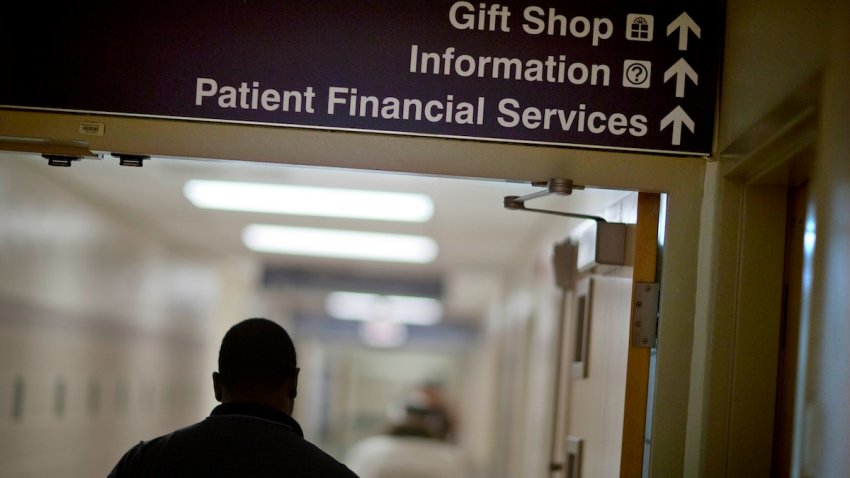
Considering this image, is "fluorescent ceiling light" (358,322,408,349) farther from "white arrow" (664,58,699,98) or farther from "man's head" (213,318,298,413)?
"man's head" (213,318,298,413)

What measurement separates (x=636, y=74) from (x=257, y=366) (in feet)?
4.09

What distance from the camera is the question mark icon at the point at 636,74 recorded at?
267cm

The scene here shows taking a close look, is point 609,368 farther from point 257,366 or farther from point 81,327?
point 81,327

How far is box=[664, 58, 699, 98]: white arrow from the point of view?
268 centimetres

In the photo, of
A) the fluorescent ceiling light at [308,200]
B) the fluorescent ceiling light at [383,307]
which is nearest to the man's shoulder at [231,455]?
the fluorescent ceiling light at [308,200]

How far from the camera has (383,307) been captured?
615 inches

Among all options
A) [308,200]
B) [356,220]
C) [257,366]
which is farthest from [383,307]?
[257,366]

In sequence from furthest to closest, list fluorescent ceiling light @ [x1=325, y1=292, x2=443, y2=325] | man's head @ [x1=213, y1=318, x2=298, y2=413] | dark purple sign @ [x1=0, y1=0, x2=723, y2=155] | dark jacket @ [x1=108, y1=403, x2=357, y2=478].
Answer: fluorescent ceiling light @ [x1=325, y1=292, x2=443, y2=325] → dark purple sign @ [x1=0, y1=0, x2=723, y2=155] → man's head @ [x1=213, y1=318, x2=298, y2=413] → dark jacket @ [x1=108, y1=403, x2=357, y2=478]

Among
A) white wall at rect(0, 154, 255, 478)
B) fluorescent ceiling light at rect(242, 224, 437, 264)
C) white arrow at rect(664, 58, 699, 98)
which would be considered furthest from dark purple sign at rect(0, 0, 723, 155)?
fluorescent ceiling light at rect(242, 224, 437, 264)

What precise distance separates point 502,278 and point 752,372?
357 inches

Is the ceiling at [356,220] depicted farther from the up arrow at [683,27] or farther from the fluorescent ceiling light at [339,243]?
the up arrow at [683,27]

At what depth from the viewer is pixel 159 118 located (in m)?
2.69

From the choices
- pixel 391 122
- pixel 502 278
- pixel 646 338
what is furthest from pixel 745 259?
pixel 502 278

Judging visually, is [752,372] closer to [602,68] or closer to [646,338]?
[646,338]
